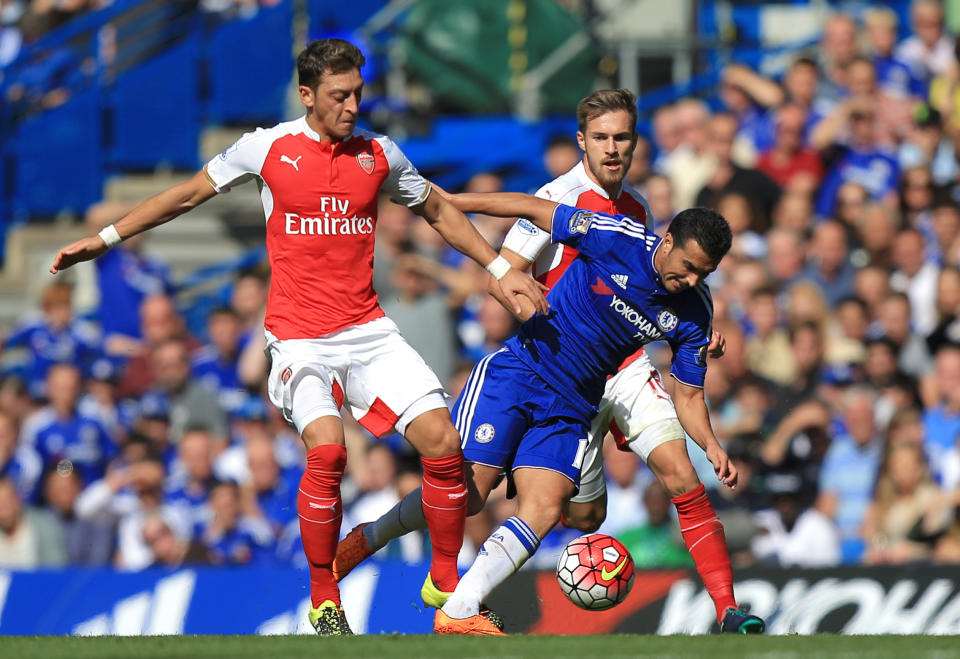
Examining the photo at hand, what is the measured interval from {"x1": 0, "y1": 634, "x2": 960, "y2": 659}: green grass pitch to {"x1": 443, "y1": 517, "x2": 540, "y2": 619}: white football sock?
333 mm

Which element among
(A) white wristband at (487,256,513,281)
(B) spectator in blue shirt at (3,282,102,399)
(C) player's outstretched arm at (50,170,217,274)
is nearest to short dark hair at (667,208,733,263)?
(A) white wristband at (487,256,513,281)

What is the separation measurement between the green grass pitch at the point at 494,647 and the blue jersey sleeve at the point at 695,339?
4.31 ft

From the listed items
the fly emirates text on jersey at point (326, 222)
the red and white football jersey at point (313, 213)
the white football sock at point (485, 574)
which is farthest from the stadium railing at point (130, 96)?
the white football sock at point (485, 574)

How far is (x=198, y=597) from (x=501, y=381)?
3313mm

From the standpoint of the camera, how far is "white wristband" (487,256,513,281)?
7.70 m

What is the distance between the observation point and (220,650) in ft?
21.7

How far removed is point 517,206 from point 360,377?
116 centimetres

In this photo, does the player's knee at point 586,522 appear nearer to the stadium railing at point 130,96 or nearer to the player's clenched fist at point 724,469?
the player's clenched fist at point 724,469

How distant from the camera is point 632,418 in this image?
26.5 feet

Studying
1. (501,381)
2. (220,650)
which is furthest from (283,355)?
(220,650)

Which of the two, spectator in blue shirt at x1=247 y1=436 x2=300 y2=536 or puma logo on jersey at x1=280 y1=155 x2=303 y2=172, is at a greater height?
puma logo on jersey at x1=280 y1=155 x2=303 y2=172

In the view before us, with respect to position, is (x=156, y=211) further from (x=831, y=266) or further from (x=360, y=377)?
(x=831, y=266)

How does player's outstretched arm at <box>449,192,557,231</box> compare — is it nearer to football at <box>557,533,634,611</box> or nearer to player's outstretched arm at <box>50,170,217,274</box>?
player's outstretched arm at <box>50,170,217,274</box>

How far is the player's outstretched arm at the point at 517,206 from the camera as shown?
780 centimetres
